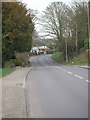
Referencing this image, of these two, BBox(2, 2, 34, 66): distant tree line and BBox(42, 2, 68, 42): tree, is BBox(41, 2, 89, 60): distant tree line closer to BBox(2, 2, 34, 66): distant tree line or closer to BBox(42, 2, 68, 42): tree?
BBox(42, 2, 68, 42): tree

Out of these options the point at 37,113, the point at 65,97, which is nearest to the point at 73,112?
the point at 37,113

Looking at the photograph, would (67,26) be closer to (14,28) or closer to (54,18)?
(54,18)

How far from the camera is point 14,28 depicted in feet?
173

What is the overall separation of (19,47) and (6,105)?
1693 inches

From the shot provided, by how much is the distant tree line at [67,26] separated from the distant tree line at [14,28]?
29.8 meters

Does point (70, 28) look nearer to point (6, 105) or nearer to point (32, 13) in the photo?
point (32, 13)

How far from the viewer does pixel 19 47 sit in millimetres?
55062

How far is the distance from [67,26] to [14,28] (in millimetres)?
35962

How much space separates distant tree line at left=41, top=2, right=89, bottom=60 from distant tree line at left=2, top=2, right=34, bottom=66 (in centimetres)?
2979

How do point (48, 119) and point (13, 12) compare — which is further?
point (13, 12)

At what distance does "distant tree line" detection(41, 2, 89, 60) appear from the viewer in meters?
84.4

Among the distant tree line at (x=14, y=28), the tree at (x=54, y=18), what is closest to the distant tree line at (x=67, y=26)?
the tree at (x=54, y=18)

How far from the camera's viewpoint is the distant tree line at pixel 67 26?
84400mm

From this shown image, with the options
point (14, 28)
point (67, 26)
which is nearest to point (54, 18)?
point (67, 26)
